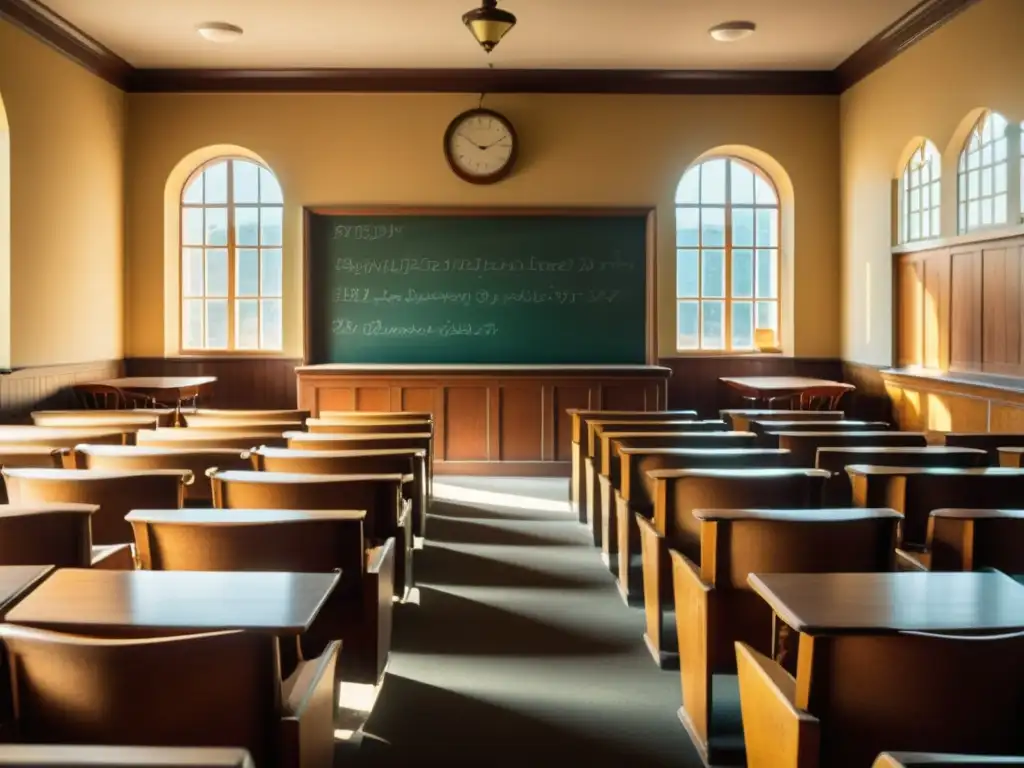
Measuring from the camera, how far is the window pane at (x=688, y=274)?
9.21 meters

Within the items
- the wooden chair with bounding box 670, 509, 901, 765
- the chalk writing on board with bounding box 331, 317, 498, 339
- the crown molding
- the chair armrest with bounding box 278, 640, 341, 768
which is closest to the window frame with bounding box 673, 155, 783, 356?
the crown molding

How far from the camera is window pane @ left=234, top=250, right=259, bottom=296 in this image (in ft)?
29.9

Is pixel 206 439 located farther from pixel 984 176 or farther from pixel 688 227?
pixel 688 227

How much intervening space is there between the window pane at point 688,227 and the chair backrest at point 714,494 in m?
6.13

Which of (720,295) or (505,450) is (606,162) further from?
(505,450)

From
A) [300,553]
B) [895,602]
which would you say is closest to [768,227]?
[300,553]

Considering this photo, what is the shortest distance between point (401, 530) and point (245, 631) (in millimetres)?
2054

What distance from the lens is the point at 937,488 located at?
3.31 m

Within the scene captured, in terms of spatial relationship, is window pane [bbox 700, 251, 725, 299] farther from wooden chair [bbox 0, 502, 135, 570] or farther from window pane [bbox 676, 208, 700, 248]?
wooden chair [bbox 0, 502, 135, 570]

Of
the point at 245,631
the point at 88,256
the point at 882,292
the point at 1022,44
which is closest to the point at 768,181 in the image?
the point at 882,292

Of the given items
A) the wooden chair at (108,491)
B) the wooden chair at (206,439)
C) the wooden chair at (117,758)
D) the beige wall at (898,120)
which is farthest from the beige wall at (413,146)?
the wooden chair at (117,758)

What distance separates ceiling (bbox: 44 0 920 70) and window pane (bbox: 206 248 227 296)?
1.67m

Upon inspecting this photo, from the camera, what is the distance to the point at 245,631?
1.62 metres

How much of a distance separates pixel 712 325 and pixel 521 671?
635 centimetres
